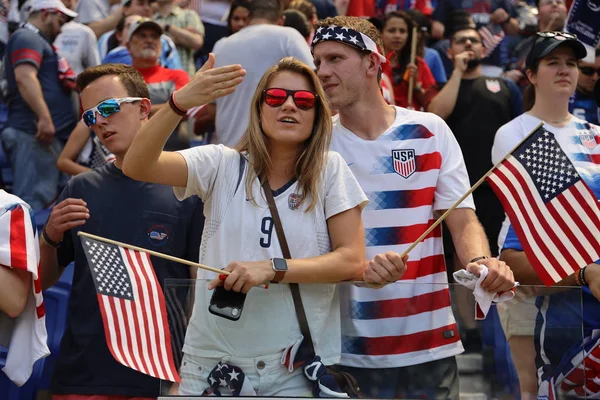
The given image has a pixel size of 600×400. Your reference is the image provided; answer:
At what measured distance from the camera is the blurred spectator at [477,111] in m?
8.52

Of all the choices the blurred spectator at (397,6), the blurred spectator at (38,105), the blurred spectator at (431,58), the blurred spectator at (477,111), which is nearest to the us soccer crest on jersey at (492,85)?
the blurred spectator at (477,111)

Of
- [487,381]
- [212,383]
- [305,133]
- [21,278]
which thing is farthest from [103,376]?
[487,381]

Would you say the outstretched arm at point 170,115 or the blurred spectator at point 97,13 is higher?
the outstretched arm at point 170,115

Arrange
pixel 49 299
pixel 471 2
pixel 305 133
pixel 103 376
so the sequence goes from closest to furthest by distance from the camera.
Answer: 1. pixel 305 133
2. pixel 103 376
3. pixel 49 299
4. pixel 471 2

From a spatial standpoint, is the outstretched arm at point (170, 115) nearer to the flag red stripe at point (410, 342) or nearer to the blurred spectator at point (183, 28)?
the flag red stripe at point (410, 342)

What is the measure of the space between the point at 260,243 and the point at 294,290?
27 cm

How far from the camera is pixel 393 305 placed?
4.48 m

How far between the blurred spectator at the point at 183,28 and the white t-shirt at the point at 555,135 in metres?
5.36

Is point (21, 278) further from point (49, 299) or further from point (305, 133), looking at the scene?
point (49, 299)

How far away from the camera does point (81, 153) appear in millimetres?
8523

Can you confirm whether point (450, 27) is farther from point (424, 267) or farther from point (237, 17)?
point (424, 267)

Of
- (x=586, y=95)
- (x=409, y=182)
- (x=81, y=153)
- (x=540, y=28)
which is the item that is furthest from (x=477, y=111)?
(x=409, y=182)

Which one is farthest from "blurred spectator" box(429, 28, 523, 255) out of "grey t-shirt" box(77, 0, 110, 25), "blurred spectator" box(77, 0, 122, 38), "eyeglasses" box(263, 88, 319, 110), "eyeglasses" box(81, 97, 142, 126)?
"grey t-shirt" box(77, 0, 110, 25)

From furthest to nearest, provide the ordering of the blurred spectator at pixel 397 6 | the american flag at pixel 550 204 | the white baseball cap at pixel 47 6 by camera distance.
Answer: the blurred spectator at pixel 397 6, the white baseball cap at pixel 47 6, the american flag at pixel 550 204
